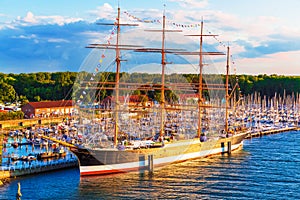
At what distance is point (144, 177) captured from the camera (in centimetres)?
3906

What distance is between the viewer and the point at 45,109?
81688 millimetres

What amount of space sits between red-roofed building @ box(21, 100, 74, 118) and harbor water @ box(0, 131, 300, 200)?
4028 centimetres

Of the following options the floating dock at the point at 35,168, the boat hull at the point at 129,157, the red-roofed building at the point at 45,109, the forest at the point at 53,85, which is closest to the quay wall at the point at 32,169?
the floating dock at the point at 35,168

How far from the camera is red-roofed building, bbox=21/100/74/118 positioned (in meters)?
80.0

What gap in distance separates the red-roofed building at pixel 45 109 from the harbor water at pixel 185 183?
40.3 metres

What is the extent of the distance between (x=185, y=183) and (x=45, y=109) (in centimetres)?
4971

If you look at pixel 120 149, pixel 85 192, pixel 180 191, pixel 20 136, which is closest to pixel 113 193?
pixel 85 192

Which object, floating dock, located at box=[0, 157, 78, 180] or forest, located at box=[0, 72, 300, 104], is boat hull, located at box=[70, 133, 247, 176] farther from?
forest, located at box=[0, 72, 300, 104]

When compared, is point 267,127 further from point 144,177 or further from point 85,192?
point 85,192

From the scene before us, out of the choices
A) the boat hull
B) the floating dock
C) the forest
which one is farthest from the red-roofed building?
the floating dock

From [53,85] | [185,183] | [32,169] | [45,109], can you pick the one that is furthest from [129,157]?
[53,85]

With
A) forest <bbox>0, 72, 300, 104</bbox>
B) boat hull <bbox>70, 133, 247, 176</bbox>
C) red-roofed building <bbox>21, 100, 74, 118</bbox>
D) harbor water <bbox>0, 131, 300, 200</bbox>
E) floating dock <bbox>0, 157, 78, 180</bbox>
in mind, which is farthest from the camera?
forest <bbox>0, 72, 300, 104</bbox>

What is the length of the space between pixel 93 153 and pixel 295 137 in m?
35.8

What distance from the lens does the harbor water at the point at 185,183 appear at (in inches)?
1299
